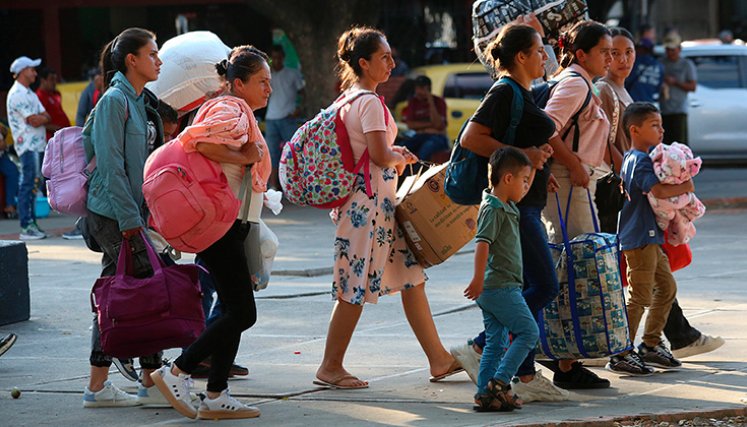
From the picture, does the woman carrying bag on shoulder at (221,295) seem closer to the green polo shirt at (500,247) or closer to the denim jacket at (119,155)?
the denim jacket at (119,155)

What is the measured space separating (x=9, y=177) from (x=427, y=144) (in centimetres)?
522

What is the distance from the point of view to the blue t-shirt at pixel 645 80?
16.8 metres

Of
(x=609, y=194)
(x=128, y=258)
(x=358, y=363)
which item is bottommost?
(x=358, y=363)

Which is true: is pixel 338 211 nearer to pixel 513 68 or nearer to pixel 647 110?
pixel 513 68

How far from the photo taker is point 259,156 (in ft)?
22.0

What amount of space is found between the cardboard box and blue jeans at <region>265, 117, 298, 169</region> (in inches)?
452

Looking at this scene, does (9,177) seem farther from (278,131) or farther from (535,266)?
(535,266)

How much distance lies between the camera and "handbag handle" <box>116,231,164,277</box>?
6.64 metres

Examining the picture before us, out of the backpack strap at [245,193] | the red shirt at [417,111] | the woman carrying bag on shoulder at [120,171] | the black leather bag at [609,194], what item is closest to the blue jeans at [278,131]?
the red shirt at [417,111]

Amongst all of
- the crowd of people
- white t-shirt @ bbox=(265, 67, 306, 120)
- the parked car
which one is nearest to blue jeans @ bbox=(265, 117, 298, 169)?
white t-shirt @ bbox=(265, 67, 306, 120)

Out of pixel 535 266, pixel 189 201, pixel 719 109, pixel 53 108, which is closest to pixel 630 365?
pixel 535 266

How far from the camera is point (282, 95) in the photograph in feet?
61.6

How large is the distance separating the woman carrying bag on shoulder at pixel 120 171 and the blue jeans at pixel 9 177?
10.0 metres

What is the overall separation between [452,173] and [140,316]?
5.39 feet
